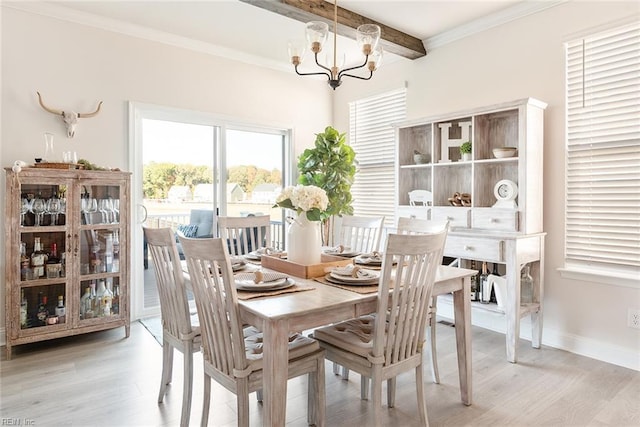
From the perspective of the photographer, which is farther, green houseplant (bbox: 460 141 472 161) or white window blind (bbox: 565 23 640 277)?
green houseplant (bbox: 460 141 472 161)

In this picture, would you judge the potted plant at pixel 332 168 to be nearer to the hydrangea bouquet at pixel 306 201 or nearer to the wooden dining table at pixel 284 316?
the hydrangea bouquet at pixel 306 201

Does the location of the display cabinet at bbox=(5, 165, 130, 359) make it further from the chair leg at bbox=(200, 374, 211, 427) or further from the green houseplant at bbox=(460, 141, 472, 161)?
the green houseplant at bbox=(460, 141, 472, 161)

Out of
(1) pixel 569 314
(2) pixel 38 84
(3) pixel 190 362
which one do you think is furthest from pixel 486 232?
(2) pixel 38 84

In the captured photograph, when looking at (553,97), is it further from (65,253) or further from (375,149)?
(65,253)

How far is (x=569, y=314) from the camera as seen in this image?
3.04 m

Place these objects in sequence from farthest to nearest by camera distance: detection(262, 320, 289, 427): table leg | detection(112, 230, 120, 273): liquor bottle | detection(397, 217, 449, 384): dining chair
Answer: detection(112, 230, 120, 273): liquor bottle, detection(397, 217, 449, 384): dining chair, detection(262, 320, 289, 427): table leg

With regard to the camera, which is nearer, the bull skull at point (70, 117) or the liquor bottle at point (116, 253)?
the bull skull at point (70, 117)

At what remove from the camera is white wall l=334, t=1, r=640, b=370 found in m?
2.81

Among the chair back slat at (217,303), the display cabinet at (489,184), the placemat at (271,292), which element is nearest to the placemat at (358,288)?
the placemat at (271,292)

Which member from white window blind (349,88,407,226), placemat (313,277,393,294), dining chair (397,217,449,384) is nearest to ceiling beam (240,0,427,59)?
white window blind (349,88,407,226)

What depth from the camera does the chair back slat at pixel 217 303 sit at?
159 cm

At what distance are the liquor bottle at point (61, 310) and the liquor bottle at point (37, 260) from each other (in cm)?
23

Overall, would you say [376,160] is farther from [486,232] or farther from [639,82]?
[639,82]

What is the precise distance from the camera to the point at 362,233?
3312mm
